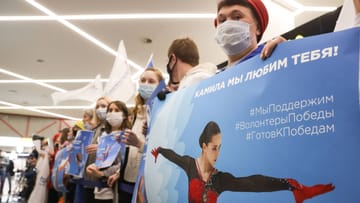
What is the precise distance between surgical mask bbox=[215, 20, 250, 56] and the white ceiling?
2.49 metres

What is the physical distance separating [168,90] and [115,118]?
0.90 metres

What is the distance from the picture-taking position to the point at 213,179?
0.98 metres

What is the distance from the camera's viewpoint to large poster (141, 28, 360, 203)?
2.12ft

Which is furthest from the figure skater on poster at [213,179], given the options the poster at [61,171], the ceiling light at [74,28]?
the ceiling light at [74,28]

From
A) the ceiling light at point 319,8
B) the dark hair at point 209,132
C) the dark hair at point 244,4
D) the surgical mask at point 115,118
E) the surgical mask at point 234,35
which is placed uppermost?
the ceiling light at point 319,8

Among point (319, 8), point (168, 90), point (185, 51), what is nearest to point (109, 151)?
point (168, 90)

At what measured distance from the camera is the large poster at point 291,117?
2.12ft

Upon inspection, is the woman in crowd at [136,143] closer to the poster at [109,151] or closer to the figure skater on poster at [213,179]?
the poster at [109,151]

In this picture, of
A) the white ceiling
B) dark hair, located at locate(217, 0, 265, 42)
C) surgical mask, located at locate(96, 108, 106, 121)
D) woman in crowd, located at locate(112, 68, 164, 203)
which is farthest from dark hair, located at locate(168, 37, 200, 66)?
the white ceiling

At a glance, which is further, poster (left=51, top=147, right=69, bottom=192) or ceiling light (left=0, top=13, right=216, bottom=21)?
ceiling light (left=0, top=13, right=216, bottom=21)

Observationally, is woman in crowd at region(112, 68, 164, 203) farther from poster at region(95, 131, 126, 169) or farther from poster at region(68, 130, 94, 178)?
poster at region(68, 130, 94, 178)

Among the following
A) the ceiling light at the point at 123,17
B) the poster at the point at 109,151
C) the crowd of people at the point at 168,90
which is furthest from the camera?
the ceiling light at the point at 123,17

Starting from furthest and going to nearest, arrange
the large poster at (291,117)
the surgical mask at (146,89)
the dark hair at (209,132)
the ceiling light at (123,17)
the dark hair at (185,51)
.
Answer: the ceiling light at (123,17)
the surgical mask at (146,89)
the dark hair at (185,51)
the dark hair at (209,132)
the large poster at (291,117)

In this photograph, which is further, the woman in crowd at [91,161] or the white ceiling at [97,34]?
the white ceiling at [97,34]
